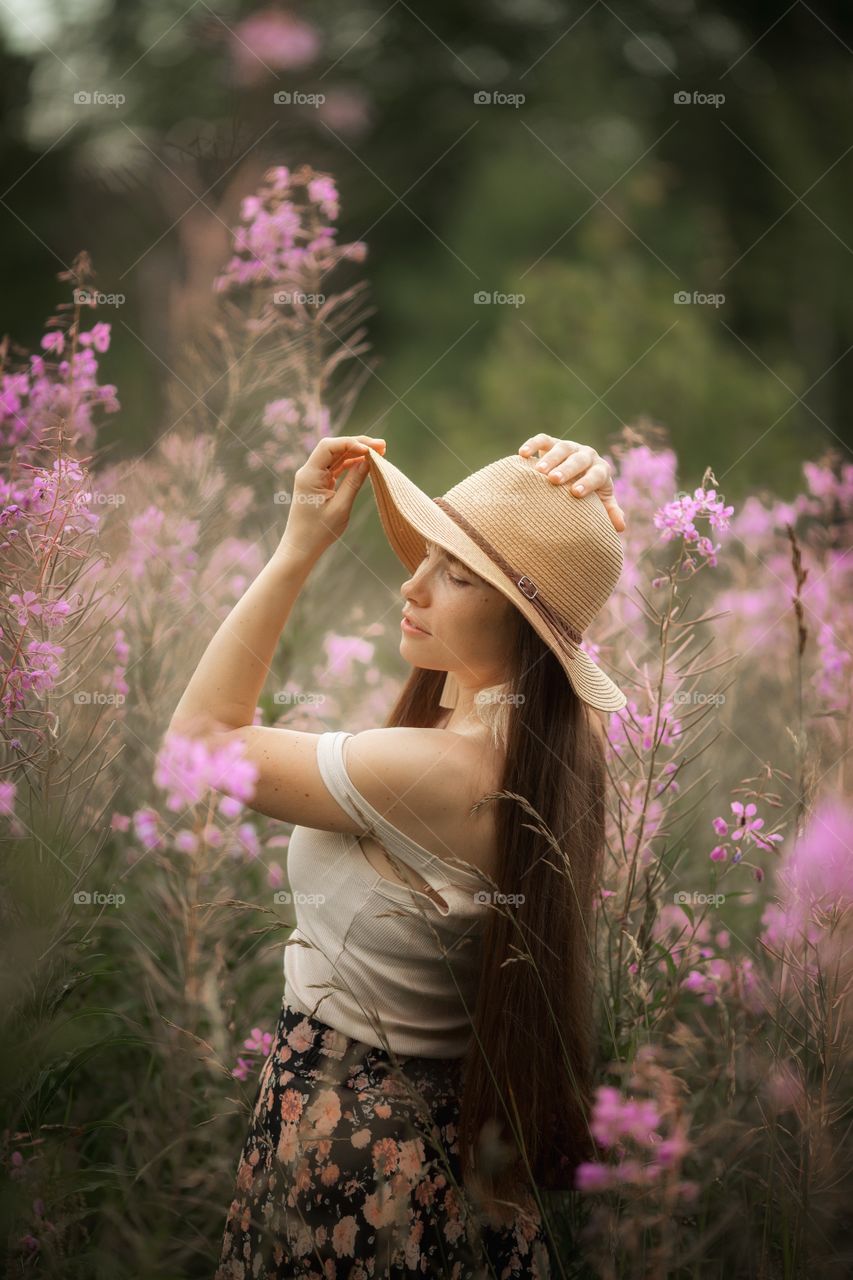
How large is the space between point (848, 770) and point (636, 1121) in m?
0.79

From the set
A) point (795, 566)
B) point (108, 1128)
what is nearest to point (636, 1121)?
point (795, 566)

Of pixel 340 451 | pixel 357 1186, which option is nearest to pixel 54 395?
pixel 340 451

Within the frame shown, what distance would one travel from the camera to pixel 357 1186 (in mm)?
1235

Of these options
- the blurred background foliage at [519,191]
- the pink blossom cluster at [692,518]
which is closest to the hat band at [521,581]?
the pink blossom cluster at [692,518]

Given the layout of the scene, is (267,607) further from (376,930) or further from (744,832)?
(744,832)

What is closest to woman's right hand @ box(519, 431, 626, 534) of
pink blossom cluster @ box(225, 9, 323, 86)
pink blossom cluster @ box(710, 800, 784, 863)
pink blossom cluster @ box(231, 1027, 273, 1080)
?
pink blossom cluster @ box(710, 800, 784, 863)

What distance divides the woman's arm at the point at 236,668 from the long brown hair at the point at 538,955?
0.31 metres

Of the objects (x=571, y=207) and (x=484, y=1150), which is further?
(x=571, y=207)

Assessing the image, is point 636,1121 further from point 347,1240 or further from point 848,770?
point 848,770

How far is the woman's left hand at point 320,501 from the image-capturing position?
1.37 m

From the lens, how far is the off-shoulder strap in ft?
4.03

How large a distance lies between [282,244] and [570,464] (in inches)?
42.0

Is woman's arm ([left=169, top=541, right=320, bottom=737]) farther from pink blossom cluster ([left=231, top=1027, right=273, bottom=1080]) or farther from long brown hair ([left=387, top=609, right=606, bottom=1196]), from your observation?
pink blossom cluster ([left=231, top=1027, right=273, bottom=1080])

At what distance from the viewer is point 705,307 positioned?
888 centimetres
